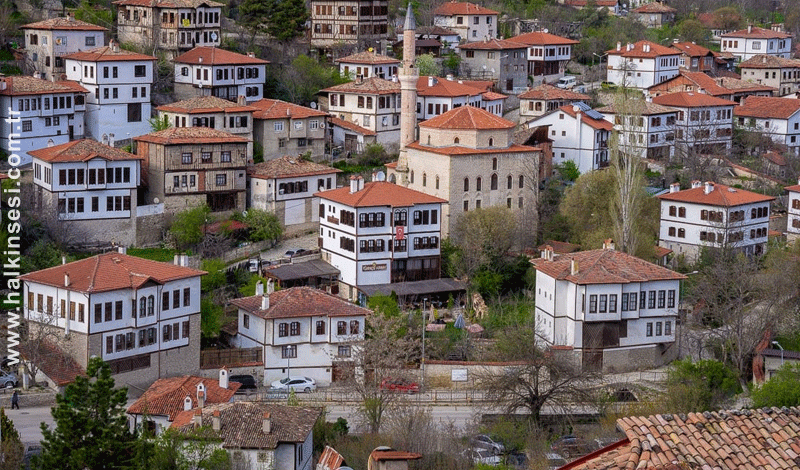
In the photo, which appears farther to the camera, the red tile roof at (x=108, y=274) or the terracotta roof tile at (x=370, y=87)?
the terracotta roof tile at (x=370, y=87)

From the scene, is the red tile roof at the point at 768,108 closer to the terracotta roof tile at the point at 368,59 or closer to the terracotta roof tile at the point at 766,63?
the terracotta roof tile at the point at 766,63

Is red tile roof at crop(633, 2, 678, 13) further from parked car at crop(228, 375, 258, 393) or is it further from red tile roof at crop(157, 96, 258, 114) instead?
parked car at crop(228, 375, 258, 393)

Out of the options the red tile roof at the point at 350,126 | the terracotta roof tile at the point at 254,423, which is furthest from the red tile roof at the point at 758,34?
the terracotta roof tile at the point at 254,423

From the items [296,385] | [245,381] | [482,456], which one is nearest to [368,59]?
[296,385]

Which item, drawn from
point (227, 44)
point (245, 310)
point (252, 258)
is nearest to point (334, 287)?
point (252, 258)

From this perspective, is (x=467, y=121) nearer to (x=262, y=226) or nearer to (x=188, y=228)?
(x=262, y=226)

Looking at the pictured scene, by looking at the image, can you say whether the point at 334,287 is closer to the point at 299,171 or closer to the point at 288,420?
the point at 299,171
